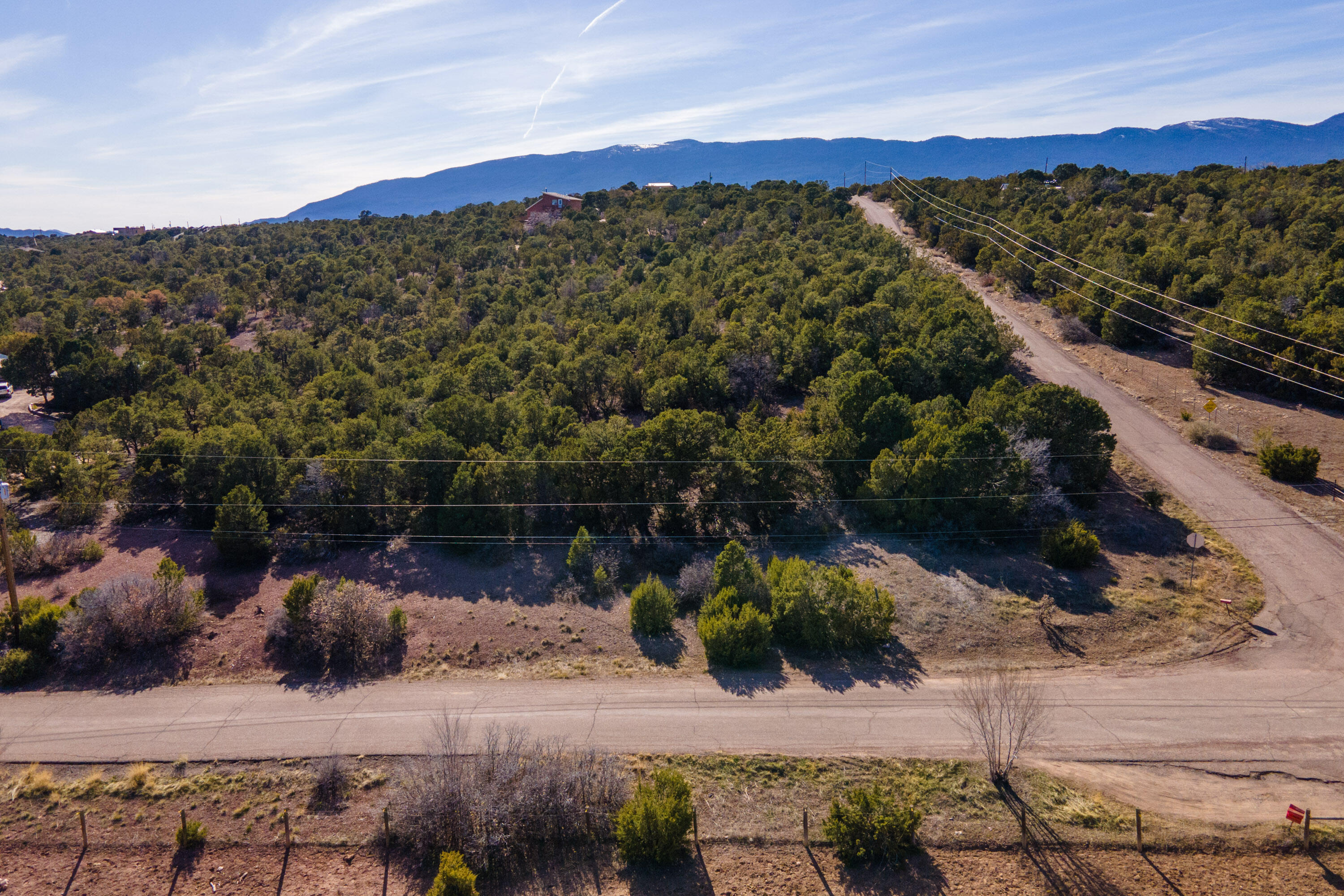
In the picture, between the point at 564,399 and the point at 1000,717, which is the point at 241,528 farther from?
the point at 1000,717

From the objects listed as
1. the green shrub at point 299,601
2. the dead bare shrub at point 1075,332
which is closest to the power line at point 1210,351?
the dead bare shrub at point 1075,332

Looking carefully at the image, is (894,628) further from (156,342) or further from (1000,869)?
(156,342)

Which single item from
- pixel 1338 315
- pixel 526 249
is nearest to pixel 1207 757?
pixel 1338 315

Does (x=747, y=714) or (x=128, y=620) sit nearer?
(x=747, y=714)

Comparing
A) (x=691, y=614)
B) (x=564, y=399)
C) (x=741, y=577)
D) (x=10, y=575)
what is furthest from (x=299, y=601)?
(x=564, y=399)

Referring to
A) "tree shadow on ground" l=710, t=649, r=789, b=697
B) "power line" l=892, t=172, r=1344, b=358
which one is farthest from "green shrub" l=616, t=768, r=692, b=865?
"power line" l=892, t=172, r=1344, b=358

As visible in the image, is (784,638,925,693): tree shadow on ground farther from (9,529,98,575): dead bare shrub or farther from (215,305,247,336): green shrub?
(215,305,247,336): green shrub

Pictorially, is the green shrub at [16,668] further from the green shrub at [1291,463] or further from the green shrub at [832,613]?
the green shrub at [1291,463]
